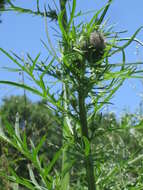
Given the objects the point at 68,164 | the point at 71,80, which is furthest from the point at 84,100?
the point at 68,164

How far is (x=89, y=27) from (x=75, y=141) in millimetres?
286

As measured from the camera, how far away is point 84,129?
3.65 ft

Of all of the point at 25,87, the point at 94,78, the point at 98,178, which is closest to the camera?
the point at 25,87

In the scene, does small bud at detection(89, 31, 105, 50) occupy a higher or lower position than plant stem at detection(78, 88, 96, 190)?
higher

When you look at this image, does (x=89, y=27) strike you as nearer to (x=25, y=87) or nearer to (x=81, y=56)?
(x=81, y=56)

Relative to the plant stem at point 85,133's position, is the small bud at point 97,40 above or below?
above

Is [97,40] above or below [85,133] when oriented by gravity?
above

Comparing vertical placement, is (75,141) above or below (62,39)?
below

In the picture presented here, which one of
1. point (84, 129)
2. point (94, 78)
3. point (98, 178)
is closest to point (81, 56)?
point (94, 78)

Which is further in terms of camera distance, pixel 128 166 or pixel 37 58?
pixel 128 166

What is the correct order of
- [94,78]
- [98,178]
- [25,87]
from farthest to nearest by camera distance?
1. [98,178]
2. [94,78]
3. [25,87]

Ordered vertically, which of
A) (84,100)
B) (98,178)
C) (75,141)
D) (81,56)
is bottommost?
(98,178)

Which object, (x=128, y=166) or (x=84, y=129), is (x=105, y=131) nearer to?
(x=84, y=129)

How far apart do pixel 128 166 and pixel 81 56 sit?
0.35 metres
